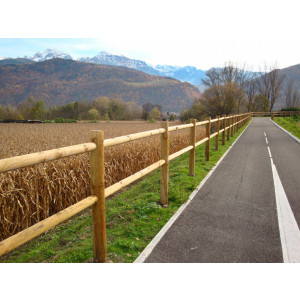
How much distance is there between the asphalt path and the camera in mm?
3273

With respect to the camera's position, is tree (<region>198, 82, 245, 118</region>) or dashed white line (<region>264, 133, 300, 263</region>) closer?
dashed white line (<region>264, 133, 300, 263</region>)

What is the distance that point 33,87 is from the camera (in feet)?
463

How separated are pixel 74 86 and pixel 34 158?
546ft

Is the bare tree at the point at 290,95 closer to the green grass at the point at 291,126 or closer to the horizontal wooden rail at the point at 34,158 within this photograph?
the green grass at the point at 291,126

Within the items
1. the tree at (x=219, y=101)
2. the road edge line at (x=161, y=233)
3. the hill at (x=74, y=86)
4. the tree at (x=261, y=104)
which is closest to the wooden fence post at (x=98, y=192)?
the road edge line at (x=161, y=233)

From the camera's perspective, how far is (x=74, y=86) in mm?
158375

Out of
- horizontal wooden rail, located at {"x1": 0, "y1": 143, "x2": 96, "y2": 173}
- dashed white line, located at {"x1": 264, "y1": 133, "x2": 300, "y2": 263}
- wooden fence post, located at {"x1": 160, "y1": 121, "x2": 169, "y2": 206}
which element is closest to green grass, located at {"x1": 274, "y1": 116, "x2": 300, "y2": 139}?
dashed white line, located at {"x1": 264, "y1": 133, "x2": 300, "y2": 263}

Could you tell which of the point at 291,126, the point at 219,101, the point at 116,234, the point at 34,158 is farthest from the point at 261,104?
the point at 34,158

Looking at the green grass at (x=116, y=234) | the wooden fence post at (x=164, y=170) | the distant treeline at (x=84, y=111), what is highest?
the distant treeline at (x=84, y=111)

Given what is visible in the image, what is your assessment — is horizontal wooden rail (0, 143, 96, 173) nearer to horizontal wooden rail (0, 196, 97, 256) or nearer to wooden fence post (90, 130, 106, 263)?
wooden fence post (90, 130, 106, 263)

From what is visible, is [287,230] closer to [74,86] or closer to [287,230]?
[287,230]

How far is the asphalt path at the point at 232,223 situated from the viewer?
10.7 feet

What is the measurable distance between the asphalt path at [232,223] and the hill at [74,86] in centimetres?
12885

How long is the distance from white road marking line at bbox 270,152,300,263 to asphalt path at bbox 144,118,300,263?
0.12 ft
